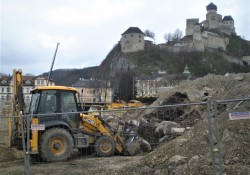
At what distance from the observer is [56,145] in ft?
30.7

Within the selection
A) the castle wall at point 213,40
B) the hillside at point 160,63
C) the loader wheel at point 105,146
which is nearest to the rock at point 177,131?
the loader wheel at point 105,146

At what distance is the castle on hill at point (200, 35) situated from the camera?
313 feet

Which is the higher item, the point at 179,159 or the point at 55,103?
the point at 55,103

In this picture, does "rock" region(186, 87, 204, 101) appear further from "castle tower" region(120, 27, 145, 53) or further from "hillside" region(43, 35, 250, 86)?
"castle tower" region(120, 27, 145, 53)

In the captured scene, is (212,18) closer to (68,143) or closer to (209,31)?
(209,31)

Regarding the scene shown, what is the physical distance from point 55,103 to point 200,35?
95.6 metres

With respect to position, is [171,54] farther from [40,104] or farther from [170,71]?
[40,104]

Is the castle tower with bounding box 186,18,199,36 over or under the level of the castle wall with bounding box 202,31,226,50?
over

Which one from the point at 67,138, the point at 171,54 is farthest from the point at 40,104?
the point at 171,54

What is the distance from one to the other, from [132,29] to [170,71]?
1744 cm

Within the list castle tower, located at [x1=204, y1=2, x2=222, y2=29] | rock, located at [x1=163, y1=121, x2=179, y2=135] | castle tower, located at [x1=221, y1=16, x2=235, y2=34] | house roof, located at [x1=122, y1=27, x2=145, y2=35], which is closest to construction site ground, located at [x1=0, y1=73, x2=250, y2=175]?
rock, located at [x1=163, y1=121, x2=179, y2=135]

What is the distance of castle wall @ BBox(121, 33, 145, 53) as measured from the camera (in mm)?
94688

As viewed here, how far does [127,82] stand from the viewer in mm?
70812

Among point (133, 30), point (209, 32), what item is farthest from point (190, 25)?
point (133, 30)
